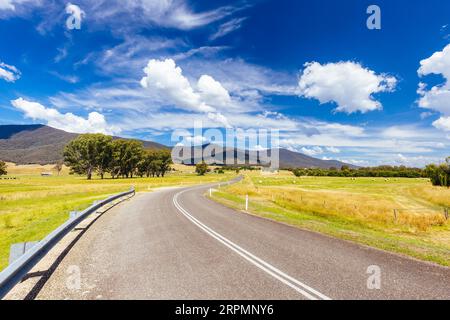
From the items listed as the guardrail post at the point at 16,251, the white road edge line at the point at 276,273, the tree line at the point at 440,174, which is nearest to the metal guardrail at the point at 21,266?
the guardrail post at the point at 16,251

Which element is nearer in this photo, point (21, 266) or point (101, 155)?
point (21, 266)

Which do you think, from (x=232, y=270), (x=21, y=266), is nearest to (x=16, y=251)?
(x=21, y=266)

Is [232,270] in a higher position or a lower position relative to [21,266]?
lower

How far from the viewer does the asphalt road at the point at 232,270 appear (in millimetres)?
5230

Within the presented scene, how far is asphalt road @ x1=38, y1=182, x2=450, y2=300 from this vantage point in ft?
17.2

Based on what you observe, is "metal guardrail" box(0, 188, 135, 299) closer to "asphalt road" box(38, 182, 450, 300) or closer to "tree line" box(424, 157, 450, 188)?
"asphalt road" box(38, 182, 450, 300)

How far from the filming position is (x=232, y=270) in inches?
258

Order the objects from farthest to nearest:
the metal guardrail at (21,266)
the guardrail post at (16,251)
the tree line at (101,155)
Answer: the tree line at (101,155) < the guardrail post at (16,251) < the metal guardrail at (21,266)

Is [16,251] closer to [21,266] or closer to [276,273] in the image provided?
[21,266]

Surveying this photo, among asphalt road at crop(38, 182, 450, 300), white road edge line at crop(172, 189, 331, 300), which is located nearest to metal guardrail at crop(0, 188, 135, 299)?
asphalt road at crop(38, 182, 450, 300)

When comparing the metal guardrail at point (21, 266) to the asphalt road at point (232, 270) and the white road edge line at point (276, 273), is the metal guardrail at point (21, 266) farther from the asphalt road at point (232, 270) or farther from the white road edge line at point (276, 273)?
the white road edge line at point (276, 273)

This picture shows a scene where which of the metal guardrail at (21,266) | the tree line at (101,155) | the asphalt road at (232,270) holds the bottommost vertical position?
the asphalt road at (232,270)
